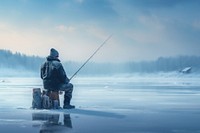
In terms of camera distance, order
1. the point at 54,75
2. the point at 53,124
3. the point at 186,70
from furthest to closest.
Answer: the point at 186,70, the point at 54,75, the point at 53,124

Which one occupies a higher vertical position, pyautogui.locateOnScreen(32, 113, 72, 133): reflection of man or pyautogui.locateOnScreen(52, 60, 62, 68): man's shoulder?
pyautogui.locateOnScreen(52, 60, 62, 68): man's shoulder

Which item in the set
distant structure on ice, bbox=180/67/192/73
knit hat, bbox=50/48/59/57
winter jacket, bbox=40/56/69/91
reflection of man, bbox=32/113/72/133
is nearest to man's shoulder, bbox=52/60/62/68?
winter jacket, bbox=40/56/69/91

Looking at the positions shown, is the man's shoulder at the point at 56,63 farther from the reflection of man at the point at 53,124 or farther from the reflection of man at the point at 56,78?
the reflection of man at the point at 53,124

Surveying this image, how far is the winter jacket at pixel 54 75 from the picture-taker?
48.2ft

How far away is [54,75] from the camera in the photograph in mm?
14711

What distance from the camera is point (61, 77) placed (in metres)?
14.7

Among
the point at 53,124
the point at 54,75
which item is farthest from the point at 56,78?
the point at 53,124

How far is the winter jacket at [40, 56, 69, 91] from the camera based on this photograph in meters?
14.7

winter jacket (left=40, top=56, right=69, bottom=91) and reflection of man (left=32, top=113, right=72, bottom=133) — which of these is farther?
winter jacket (left=40, top=56, right=69, bottom=91)

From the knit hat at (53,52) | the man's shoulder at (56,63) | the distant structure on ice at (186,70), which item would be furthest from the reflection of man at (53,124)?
the distant structure on ice at (186,70)

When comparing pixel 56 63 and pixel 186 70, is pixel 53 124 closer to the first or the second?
pixel 56 63

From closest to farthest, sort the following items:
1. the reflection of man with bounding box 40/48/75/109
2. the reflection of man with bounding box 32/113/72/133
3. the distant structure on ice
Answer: the reflection of man with bounding box 32/113/72/133, the reflection of man with bounding box 40/48/75/109, the distant structure on ice

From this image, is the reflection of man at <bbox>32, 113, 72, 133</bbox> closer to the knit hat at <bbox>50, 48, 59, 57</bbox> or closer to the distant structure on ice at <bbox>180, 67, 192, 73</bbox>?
the knit hat at <bbox>50, 48, 59, 57</bbox>

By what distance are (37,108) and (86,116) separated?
319 centimetres
